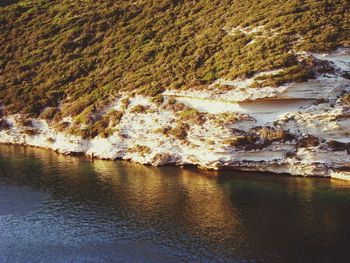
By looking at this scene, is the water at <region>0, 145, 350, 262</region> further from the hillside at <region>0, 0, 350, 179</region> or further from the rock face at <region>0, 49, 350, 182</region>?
the hillside at <region>0, 0, 350, 179</region>

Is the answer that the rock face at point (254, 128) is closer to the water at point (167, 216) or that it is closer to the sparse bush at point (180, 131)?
the sparse bush at point (180, 131)

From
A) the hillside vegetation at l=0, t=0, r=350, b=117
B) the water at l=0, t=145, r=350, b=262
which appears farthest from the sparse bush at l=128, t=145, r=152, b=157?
the hillside vegetation at l=0, t=0, r=350, b=117

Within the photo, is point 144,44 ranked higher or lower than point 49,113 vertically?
higher

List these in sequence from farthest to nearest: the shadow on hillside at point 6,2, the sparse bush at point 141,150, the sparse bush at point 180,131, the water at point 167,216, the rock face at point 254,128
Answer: the shadow on hillside at point 6,2
the sparse bush at point 141,150
the sparse bush at point 180,131
the rock face at point 254,128
the water at point 167,216

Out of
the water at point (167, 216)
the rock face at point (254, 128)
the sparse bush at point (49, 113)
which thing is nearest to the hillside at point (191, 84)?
the rock face at point (254, 128)

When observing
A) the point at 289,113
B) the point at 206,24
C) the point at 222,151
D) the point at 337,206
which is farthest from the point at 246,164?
the point at 206,24

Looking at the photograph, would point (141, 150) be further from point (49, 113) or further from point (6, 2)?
point (6, 2)

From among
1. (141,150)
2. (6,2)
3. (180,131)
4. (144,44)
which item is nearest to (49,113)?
(144,44)

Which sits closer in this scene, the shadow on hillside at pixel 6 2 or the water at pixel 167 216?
the water at pixel 167 216
